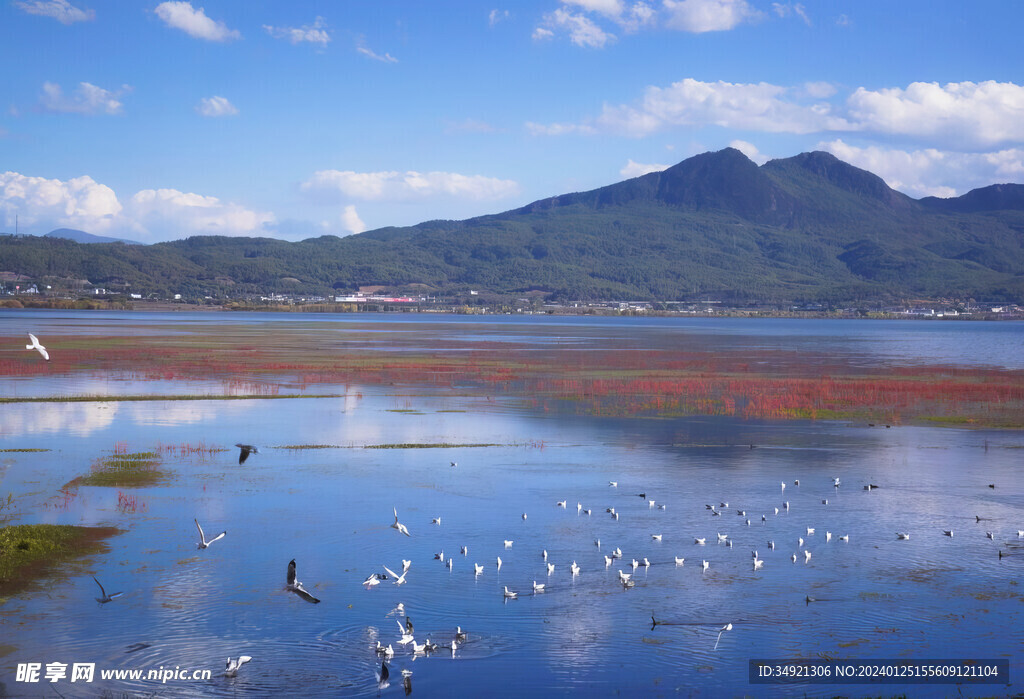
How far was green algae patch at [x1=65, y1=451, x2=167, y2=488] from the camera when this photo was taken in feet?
78.9

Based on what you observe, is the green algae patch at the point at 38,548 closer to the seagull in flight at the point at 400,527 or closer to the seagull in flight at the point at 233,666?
the seagull in flight at the point at 233,666

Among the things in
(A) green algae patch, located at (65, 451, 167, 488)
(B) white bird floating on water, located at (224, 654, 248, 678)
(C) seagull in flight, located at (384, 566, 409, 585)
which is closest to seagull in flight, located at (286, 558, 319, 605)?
(C) seagull in flight, located at (384, 566, 409, 585)

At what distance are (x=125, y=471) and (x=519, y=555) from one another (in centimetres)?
1286

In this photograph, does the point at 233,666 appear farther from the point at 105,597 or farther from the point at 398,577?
the point at 398,577

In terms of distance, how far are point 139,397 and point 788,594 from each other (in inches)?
1358

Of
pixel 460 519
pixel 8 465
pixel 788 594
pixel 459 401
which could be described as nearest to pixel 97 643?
pixel 460 519

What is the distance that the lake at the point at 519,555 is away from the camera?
43.2ft

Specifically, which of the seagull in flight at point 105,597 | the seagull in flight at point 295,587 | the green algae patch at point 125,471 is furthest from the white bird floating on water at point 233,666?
the green algae patch at point 125,471

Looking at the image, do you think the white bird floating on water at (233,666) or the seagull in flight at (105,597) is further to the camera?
the seagull in flight at (105,597)

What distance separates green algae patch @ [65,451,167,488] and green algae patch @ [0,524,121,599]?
4.82m

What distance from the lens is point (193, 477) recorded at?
25.1m

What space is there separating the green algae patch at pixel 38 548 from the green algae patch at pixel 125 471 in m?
4.82

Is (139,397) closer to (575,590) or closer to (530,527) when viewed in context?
(530,527)

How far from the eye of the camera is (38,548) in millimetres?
17453
